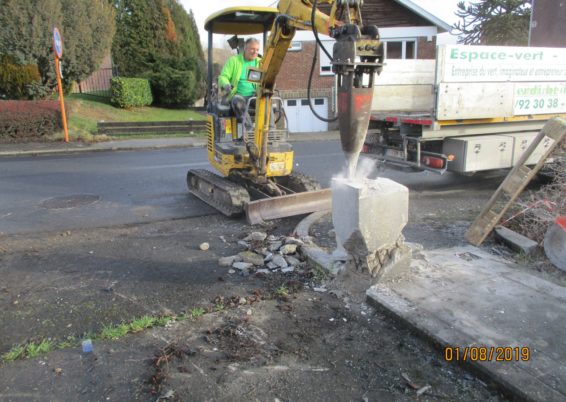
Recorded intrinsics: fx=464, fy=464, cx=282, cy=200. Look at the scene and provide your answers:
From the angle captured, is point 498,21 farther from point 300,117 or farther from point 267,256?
point 267,256

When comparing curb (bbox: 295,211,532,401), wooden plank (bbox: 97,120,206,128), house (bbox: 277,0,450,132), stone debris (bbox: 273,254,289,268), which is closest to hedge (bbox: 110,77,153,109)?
wooden plank (bbox: 97,120,206,128)

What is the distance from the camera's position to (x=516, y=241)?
5.29m

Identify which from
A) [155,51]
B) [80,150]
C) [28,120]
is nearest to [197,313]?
[80,150]

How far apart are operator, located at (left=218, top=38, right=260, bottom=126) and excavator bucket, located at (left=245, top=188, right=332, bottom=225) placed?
162cm

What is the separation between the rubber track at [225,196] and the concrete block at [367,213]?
2.75m

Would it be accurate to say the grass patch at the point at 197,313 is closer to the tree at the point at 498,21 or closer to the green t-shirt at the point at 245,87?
the green t-shirt at the point at 245,87

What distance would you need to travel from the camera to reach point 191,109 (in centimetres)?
2548

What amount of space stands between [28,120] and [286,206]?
13.0 meters

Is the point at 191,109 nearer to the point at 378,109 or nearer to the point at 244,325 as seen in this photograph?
the point at 378,109

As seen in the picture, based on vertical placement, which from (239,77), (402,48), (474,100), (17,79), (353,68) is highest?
(402,48)

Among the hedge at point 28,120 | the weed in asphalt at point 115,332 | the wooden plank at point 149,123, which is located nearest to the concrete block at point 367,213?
the weed in asphalt at point 115,332

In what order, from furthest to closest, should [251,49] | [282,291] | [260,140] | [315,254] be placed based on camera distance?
[251,49]
[260,140]
[315,254]
[282,291]

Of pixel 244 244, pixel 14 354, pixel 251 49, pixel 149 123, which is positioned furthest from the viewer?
pixel 149 123
